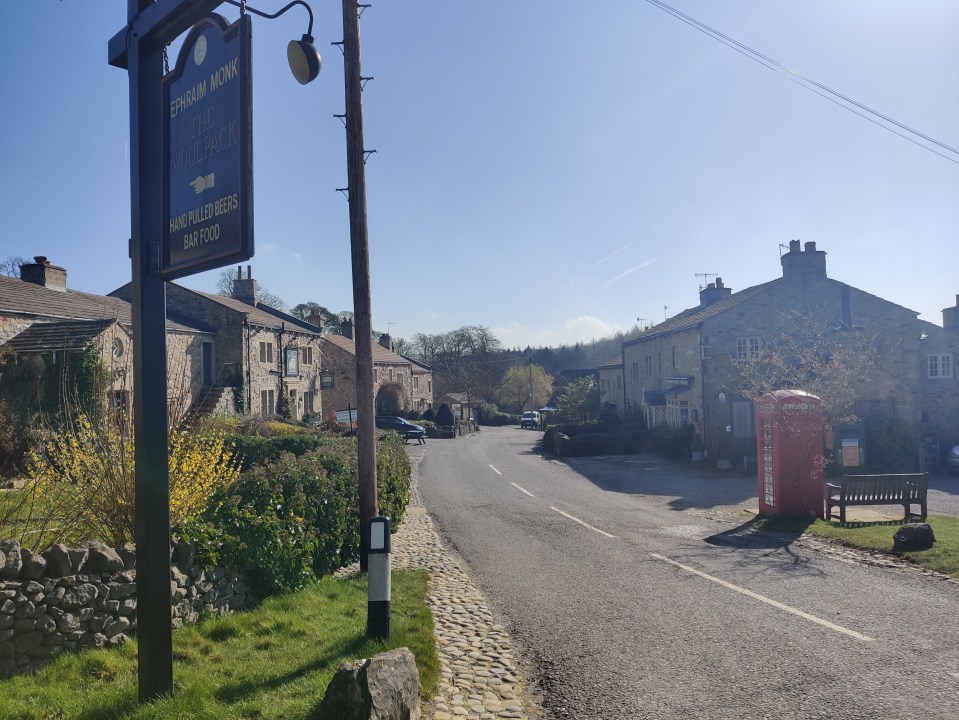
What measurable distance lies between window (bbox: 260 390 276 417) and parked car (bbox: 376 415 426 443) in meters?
8.54

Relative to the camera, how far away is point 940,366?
30047mm

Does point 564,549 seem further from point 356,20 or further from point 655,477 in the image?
point 655,477

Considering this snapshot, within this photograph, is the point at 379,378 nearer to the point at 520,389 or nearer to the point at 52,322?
the point at 520,389

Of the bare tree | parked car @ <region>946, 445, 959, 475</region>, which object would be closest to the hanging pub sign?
the bare tree

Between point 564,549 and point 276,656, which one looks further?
point 564,549

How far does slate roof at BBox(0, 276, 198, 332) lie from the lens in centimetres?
2389

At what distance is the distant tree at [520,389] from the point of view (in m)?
81.0

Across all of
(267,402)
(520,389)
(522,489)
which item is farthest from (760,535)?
(520,389)

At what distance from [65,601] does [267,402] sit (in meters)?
33.7

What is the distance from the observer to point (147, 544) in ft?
14.2

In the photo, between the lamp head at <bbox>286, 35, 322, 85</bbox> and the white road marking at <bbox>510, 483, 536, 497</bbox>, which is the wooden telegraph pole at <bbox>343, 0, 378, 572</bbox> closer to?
the lamp head at <bbox>286, 35, 322, 85</bbox>

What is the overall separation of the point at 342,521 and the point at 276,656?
3.40 metres

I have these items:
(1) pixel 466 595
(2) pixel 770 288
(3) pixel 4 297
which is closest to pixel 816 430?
(1) pixel 466 595

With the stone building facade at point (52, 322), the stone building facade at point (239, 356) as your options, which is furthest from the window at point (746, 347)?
the stone building facade at point (239, 356)
